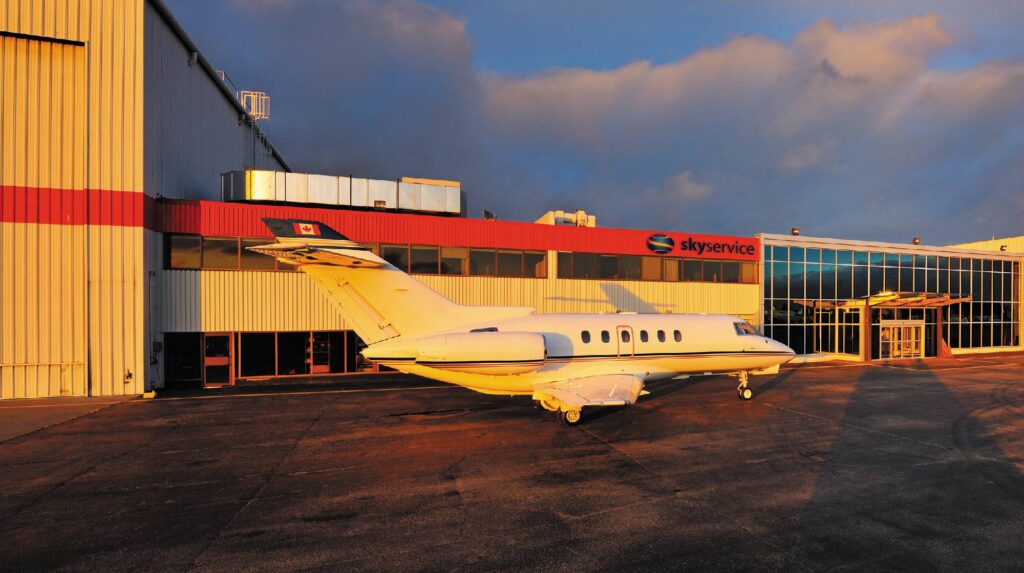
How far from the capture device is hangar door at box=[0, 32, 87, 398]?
48.6 ft

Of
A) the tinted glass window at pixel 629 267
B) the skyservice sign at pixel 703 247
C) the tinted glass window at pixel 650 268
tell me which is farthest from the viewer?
the skyservice sign at pixel 703 247

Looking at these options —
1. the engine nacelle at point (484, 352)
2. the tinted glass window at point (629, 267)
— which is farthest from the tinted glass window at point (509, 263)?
the engine nacelle at point (484, 352)

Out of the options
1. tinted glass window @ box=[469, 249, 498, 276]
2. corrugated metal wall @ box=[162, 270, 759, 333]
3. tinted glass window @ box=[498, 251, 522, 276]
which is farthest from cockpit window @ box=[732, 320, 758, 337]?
tinted glass window @ box=[469, 249, 498, 276]

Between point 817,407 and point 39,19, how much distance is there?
2848cm

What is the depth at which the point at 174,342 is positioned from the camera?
1758 centimetres

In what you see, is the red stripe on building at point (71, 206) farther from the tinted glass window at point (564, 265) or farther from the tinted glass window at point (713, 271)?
the tinted glass window at point (713, 271)

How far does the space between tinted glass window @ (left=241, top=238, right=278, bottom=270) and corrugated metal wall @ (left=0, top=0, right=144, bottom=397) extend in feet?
10.6

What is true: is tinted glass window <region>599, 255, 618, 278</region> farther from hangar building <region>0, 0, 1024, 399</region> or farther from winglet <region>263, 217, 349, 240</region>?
winglet <region>263, 217, 349, 240</region>

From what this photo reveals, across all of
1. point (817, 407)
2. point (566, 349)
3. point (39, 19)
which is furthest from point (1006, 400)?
point (39, 19)

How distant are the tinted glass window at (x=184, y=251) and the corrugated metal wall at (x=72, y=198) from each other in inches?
56.6

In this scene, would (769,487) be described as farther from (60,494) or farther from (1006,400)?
(1006,400)

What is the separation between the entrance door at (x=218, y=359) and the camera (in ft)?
58.2

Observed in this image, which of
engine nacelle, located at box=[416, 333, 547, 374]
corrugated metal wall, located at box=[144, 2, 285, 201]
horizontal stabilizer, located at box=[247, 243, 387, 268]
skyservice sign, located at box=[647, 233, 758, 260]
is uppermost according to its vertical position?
corrugated metal wall, located at box=[144, 2, 285, 201]

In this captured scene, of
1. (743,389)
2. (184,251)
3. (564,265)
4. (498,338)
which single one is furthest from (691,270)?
(184,251)
